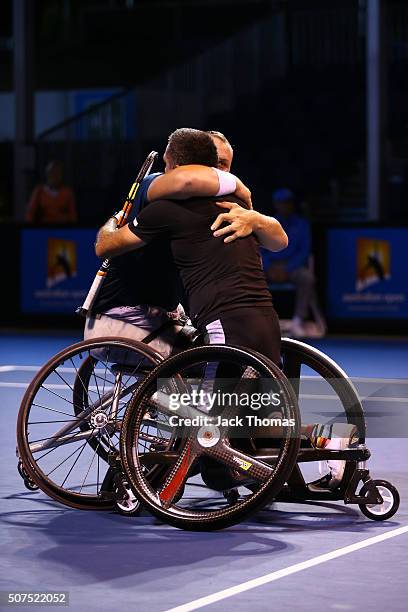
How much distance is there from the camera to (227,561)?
626cm

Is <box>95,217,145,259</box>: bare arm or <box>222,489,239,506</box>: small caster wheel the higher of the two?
<box>95,217,145,259</box>: bare arm

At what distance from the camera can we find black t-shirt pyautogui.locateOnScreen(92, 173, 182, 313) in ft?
24.0

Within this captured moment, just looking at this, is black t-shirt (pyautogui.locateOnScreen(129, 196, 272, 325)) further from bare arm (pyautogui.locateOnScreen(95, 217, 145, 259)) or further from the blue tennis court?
the blue tennis court

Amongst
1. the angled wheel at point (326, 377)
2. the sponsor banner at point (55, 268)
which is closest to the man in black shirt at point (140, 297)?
the angled wheel at point (326, 377)

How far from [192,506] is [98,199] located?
1739 cm

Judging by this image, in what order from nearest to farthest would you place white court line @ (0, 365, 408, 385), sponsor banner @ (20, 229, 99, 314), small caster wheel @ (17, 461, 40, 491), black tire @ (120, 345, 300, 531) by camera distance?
black tire @ (120, 345, 300, 531), small caster wheel @ (17, 461, 40, 491), white court line @ (0, 365, 408, 385), sponsor banner @ (20, 229, 99, 314)

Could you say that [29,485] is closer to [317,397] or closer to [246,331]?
[246,331]

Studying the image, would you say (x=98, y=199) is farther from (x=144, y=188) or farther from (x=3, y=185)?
(x=144, y=188)

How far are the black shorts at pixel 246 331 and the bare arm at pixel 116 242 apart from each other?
489mm

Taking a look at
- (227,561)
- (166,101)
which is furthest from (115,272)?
(166,101)

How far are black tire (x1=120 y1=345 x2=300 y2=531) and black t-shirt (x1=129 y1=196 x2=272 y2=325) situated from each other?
0.91 ft

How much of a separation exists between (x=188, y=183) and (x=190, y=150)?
0.67 ft

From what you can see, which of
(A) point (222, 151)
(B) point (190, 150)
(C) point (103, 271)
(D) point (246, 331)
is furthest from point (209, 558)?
(A) point (222, 151)

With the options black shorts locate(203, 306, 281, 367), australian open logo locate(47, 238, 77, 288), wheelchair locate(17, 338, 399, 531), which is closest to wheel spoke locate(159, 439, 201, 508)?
wheelchair locate(17, 338, 399, 531)
